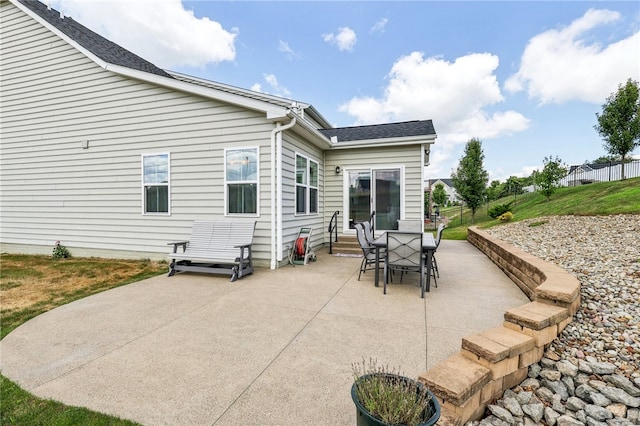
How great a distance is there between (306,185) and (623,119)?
750 inches

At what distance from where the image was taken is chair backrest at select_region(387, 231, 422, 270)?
406cm

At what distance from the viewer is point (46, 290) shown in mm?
4531

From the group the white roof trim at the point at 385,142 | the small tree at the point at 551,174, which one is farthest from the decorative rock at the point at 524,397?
the small tree at the point at 551,174

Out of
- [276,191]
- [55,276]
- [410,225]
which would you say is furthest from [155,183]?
[410,225]

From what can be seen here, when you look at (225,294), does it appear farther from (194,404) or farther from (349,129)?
(349,129)

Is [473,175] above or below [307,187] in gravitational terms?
above

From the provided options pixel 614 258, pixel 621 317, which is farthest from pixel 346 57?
pixel 621 317

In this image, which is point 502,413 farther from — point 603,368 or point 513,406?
point 603,368

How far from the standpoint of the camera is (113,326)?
317 centimetres

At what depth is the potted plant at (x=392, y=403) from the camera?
1.34 metres

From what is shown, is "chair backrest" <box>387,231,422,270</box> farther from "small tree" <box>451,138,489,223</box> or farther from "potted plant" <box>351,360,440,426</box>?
"small tree" <box>451,138,489,223</box>

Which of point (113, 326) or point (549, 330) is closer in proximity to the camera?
point (549, 330)

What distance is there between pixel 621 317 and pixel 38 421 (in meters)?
4.79

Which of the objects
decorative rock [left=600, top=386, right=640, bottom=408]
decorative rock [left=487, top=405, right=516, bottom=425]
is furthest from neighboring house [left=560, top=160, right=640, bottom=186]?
decorative rock [left=487, top=405, right=516, bottom=425]
